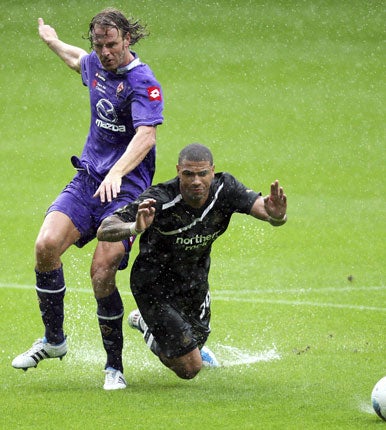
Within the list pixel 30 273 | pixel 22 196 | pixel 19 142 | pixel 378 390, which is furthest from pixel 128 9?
pixel 378 390

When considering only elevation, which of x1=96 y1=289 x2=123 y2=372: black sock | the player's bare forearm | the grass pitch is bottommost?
the grass pitch

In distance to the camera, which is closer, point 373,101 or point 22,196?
point 22,196

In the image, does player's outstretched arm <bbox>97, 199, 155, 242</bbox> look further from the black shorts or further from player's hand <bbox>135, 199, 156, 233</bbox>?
the black shorts

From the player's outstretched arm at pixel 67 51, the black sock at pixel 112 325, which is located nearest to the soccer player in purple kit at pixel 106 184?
the black sock at pixel 112 325

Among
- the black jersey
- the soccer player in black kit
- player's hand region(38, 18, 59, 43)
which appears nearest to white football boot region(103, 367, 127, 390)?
the soccer player in black kit

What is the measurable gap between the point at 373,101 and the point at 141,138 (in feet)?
34.3

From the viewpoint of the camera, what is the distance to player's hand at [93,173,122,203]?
342 inches

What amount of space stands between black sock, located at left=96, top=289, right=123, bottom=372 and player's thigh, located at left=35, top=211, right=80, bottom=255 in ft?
1.64

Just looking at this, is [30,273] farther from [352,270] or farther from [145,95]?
[145,95]

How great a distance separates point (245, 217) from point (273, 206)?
700 cm

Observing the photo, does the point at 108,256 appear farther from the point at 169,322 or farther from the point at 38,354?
the point at 38,354

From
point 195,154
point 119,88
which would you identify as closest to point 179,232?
point 195,154

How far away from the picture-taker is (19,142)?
→ 17547mm

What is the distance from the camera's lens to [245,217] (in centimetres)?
1527
